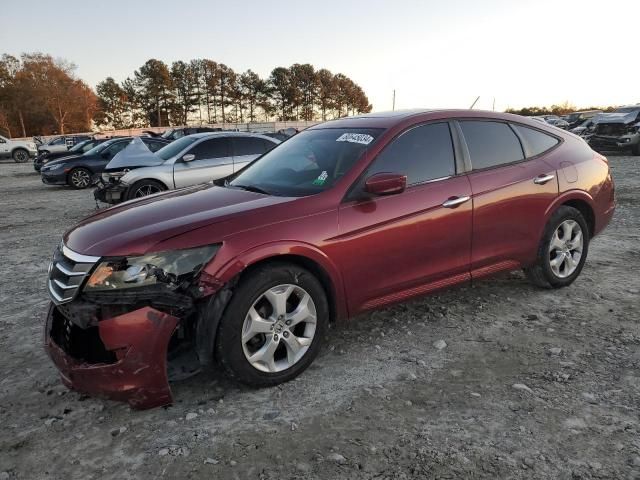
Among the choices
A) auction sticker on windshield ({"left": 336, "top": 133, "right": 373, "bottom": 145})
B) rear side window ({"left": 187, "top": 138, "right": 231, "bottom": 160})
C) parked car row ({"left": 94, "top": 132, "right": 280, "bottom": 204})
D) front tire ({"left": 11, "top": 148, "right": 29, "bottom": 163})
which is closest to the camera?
auction sticker on windshield ({"left": 336, "top": 133, "right": 373, "bottom": 145})

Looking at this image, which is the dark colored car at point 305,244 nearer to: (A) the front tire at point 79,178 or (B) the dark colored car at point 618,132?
(A) the front tire at point 79,178

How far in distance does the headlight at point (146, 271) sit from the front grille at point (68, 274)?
6 centimetres

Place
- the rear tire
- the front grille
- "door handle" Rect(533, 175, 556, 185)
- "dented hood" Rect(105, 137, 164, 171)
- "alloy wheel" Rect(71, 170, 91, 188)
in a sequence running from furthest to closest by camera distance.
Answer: "alloy wheel" Rect(71, 170, 91, 188), "dented hood" Rect(105, 137, 164, 171), the rear tire, "door handle" Rect(533, 175, 556, 185), the front grille

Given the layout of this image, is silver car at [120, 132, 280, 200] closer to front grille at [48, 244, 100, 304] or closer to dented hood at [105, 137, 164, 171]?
dented hood at [105, 137, 164, 171]

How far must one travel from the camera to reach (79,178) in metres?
14.8

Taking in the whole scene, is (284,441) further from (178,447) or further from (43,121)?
(43,121)

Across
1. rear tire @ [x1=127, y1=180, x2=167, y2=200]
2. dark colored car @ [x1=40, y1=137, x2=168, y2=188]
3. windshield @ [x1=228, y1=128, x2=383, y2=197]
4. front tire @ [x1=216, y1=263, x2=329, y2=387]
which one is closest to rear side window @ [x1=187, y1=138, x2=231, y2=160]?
rear tire @ [x1=127, y1=180, x2=167, y2=200]

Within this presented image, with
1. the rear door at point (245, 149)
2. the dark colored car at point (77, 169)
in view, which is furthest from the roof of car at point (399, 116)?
the dark colored car at point (77, 169)

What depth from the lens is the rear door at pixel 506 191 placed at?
389 centimetres

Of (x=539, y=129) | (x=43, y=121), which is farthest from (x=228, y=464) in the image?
(x=43, y=121)

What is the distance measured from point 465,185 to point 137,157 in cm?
802

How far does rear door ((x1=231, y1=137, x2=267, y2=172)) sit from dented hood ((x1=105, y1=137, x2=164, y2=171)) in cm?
143

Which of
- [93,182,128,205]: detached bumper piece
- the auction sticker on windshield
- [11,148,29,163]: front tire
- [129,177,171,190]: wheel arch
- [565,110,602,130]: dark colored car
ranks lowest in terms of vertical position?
[11,148,29,163]: front tire

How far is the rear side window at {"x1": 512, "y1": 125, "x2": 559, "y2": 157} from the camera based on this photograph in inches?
171
